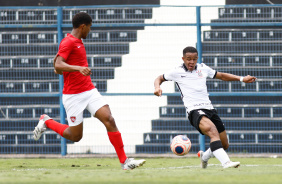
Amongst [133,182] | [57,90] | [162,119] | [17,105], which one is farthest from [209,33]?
[133,182]

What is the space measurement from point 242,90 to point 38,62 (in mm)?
4136

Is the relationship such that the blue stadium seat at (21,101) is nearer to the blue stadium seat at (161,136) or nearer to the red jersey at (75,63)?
the blue stadium seat at (161,136)

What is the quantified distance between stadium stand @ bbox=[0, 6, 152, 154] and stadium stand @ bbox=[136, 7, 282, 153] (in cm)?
146

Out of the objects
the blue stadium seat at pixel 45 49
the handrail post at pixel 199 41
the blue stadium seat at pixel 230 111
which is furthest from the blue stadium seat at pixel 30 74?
the blue stadium seat at pixel 230 111

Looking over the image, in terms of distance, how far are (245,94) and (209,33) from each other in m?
1.43

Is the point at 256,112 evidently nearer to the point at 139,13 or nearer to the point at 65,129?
the point at 139,13

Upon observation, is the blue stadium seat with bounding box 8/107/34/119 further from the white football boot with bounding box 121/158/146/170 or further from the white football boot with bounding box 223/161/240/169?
the white football boot with bounding box 223/161/240/169

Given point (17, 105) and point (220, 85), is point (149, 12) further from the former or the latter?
point (17, 105)

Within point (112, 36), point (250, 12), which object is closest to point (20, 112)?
point (112, 36)

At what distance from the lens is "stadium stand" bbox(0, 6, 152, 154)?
13.1 m

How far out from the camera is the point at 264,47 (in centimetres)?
1293

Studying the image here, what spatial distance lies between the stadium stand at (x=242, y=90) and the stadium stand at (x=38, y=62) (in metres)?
1.46

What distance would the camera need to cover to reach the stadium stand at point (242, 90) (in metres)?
12.9

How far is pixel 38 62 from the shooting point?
1316cm
